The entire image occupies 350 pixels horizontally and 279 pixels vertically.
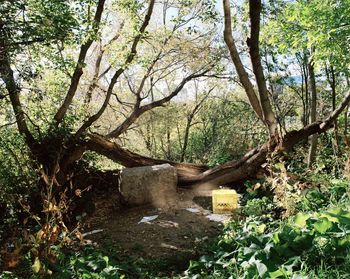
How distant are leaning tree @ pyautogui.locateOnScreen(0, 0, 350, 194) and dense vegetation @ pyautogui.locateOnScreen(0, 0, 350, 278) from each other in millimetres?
25

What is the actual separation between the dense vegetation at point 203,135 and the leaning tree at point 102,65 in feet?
0.08

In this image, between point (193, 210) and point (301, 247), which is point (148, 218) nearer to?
point (193, 210)

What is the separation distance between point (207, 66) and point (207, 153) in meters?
3.14

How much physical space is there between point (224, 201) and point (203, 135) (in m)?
7.42

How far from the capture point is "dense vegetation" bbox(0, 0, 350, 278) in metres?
3.30

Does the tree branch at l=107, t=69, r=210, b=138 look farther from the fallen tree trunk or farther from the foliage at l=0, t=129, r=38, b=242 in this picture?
the foliage at l=0, t=129, r=38, b=242

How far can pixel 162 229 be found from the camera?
5457 mm

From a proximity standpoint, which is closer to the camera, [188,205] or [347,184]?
[347,184]

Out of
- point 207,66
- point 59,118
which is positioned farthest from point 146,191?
point 207,66

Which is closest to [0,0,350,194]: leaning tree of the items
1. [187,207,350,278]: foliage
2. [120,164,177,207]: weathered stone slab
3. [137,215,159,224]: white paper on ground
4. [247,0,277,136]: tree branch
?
[247,0,277,136]: tree branch

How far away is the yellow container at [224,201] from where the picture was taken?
5.92m

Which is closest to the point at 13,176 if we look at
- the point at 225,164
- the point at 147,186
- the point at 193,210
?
the point at 147,186

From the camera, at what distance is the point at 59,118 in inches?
262

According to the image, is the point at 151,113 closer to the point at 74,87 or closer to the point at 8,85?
the point at 74,87
